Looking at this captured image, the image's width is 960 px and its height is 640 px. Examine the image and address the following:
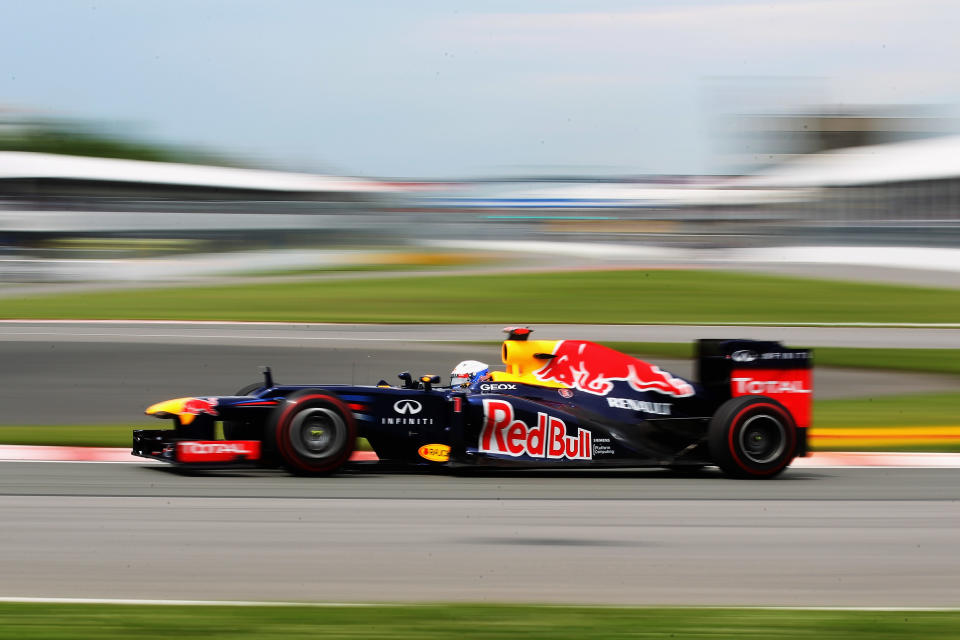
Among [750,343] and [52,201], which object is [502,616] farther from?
[52,201]

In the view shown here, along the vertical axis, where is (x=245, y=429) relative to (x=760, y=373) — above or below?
below

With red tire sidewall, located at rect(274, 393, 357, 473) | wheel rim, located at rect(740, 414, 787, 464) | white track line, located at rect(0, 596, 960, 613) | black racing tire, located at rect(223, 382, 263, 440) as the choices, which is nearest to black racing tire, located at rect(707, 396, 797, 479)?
wheel rim, located at rect(740, 414, 787, 464)

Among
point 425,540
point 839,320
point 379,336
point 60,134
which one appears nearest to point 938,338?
point 839,320

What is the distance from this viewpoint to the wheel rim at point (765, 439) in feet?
29.6

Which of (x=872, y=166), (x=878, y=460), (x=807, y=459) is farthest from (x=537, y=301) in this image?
(x=872, y=166)

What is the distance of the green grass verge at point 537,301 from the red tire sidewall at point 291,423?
52.0 ft

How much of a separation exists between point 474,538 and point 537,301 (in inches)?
883

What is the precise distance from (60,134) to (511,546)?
6818cm

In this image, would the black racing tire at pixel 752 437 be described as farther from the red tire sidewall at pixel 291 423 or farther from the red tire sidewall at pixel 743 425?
the red tire sidewall at pixel 291 423

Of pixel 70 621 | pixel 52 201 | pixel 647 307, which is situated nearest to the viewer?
pixel 70 621

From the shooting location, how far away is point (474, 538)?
6.62 metres

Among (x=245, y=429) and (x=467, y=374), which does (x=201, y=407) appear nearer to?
(x=245, y=429)

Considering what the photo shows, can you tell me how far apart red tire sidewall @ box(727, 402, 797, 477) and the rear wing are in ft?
0.83

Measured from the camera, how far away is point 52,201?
4216 centimetres
